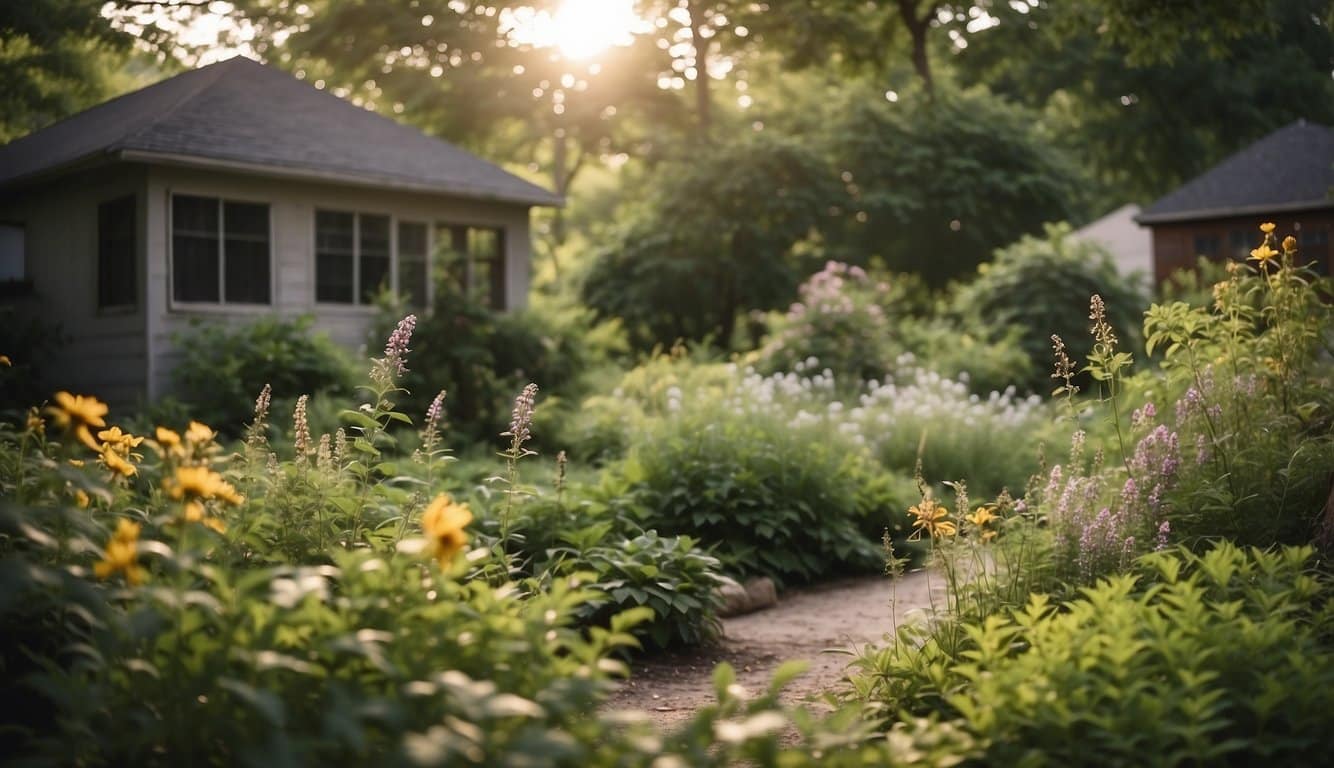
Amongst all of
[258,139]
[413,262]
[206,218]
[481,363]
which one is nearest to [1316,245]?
[481,363]

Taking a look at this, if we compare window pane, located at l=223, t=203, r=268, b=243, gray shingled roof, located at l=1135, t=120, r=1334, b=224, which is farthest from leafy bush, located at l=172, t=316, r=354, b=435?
gray shingled roof, located at l=1135, t=120, r=1334, b=224

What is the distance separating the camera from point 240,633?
2709mm

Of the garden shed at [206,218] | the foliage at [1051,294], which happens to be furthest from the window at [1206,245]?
the garden shed at [206,218]

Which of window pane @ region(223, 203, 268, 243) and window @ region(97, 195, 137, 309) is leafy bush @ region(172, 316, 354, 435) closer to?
window @ region(97, 195, 137, 309)

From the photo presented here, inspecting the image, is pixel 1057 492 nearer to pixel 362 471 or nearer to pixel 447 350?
pixel 362 471

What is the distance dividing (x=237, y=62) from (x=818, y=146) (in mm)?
12693

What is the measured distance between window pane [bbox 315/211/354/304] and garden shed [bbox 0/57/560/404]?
0.7 inches

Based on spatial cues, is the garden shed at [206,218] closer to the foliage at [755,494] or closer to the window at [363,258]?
the window at [363,258]

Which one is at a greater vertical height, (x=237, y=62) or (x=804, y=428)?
(x=237, y=62)

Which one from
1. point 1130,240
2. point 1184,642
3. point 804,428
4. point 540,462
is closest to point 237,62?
point 540,462

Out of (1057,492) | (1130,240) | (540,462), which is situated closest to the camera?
(1057,492)

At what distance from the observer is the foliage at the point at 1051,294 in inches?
760

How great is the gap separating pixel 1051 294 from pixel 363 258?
10.9 meters

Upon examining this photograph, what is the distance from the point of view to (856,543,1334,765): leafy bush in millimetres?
3018
